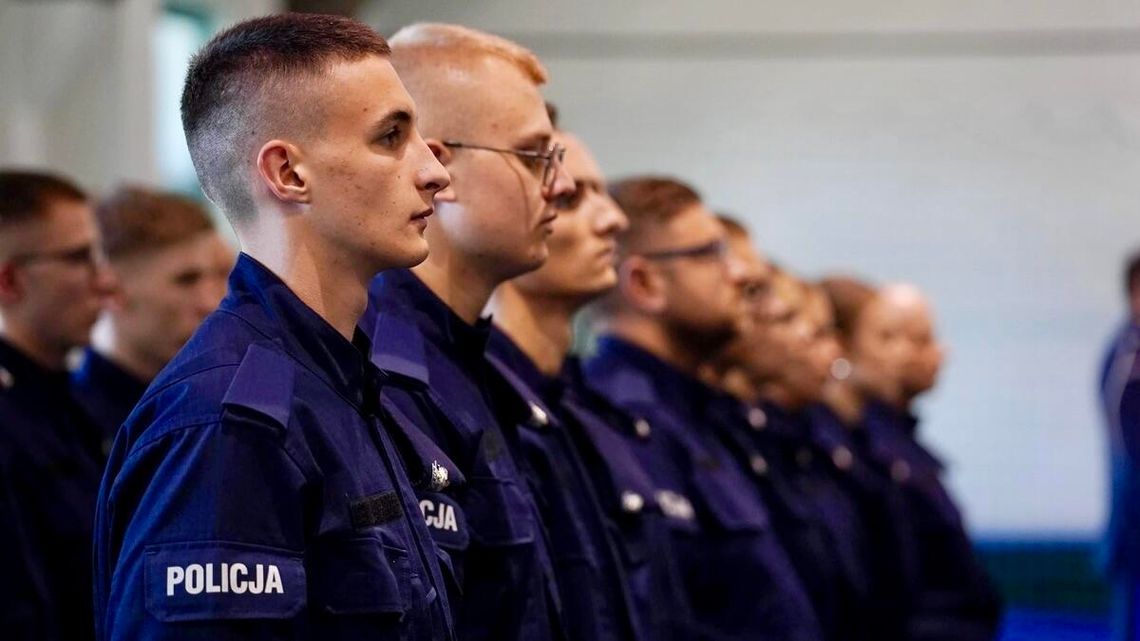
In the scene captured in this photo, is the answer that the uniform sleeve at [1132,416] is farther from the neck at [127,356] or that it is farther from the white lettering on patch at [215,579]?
the white lettering on patch at [215,579]

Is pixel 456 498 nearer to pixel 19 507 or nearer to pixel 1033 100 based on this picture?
pixel 19 507

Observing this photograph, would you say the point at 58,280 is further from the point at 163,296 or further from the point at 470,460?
the point at 470,460

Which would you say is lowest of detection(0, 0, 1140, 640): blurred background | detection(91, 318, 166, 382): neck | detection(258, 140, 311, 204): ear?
detection(258, 140, 311, 204): ear

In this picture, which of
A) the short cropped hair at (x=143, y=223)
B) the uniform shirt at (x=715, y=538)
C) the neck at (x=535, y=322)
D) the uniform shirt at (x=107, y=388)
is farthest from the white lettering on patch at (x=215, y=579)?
the short cropped hair at (x=143, y=223)

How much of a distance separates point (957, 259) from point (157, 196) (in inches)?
243

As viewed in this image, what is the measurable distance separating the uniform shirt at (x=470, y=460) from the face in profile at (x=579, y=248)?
17.2 inches

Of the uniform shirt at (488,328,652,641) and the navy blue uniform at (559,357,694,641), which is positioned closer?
the uniform shirt at (488,328,652,641)

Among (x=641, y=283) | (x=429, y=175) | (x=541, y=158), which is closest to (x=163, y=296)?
(x=641, y=283)

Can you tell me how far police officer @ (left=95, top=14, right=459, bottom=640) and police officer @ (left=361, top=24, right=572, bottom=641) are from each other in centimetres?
32

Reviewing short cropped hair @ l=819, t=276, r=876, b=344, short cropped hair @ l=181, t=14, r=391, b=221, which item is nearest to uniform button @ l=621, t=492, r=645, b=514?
short cropped hair @ l=181, t=14, r=391, b=221

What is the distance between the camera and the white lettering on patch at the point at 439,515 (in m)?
2.13

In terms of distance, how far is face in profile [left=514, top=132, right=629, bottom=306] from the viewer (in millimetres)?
2982

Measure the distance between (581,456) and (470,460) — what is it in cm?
61

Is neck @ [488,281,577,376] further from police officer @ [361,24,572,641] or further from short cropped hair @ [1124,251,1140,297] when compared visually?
short cropped hair @ [1124,251,1140,297]
